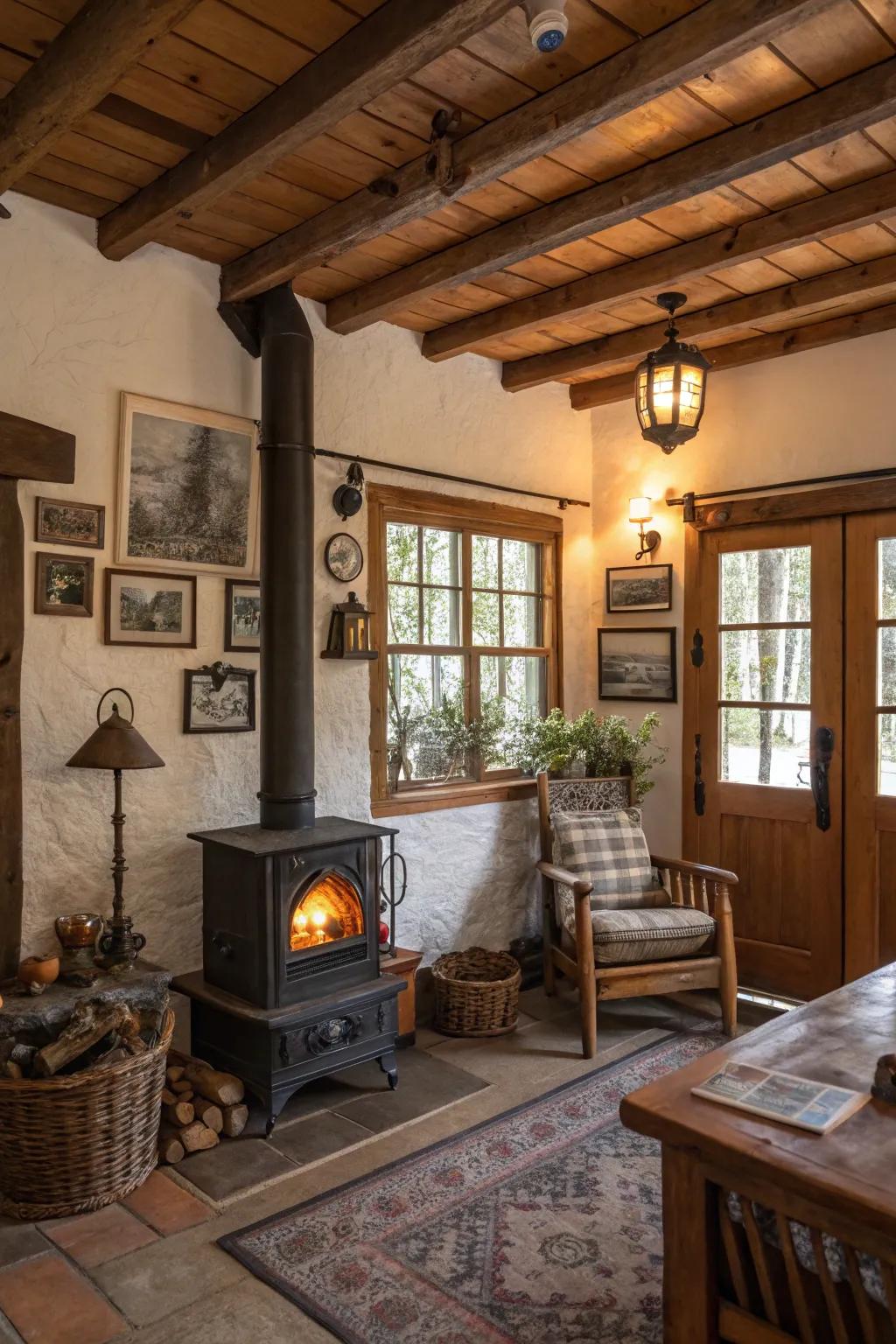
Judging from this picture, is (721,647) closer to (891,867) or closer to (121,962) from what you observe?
(891,867)

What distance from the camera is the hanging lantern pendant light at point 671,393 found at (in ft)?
12.3

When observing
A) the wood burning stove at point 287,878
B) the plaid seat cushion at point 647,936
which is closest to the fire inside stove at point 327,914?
the wood burning stove at point 287,878

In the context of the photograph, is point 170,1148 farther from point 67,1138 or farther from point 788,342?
point 788,342

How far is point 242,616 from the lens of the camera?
12.1 ft

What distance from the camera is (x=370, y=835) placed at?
3.42 meters

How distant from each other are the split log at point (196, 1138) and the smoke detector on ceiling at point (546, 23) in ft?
10.1

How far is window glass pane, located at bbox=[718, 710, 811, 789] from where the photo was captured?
14.3 ft

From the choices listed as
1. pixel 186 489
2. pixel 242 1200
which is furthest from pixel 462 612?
pixel 242 1200

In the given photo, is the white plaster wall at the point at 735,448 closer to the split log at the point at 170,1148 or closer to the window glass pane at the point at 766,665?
the window glass pane at the point at 766,665

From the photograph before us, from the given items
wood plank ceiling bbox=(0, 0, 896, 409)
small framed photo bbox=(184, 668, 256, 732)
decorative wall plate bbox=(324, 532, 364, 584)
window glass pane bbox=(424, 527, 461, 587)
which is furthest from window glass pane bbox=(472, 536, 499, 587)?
small framed photo bbox=(184, 668, 256, 732)

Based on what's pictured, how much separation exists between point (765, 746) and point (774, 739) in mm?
61

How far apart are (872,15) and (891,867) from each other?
3.10 meters

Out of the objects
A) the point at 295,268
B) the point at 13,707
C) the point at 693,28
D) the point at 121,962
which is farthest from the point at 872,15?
the point at 121,962

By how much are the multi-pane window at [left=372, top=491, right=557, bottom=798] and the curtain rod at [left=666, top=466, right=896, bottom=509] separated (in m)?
0.70
